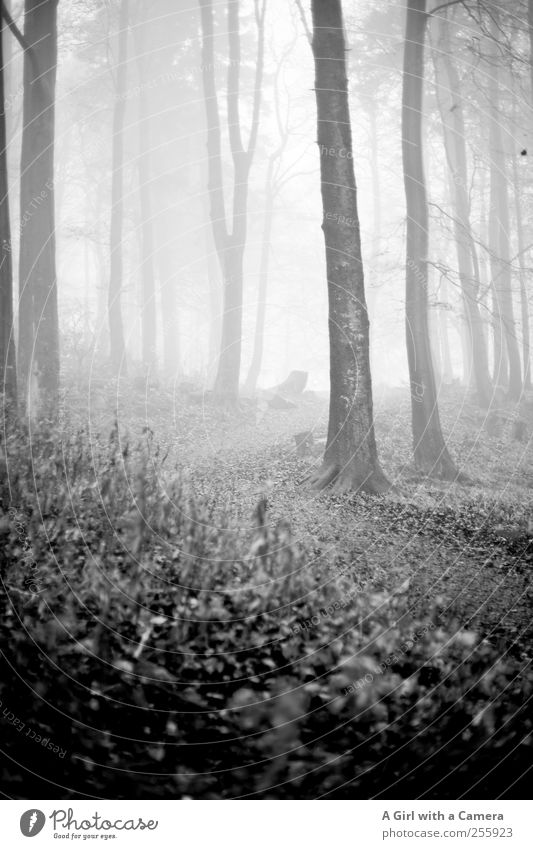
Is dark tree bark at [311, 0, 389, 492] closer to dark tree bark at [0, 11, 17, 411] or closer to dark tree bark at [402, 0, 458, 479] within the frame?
dark tree bark at [402, 0, 458, 479]

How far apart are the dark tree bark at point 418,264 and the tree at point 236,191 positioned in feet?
21.8

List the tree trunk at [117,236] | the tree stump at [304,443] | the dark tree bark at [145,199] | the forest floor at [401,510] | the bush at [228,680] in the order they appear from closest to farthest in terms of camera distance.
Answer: the bush at [228,680] → the forest floor at [401,510] → the tree stump at [304,443] → the tree trunk at [117,236] → the dark tree bark at [145,199]

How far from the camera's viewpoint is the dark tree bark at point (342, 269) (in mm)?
7035

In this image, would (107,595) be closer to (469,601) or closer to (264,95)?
(469,601)

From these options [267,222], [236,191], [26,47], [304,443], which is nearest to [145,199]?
[236,191]

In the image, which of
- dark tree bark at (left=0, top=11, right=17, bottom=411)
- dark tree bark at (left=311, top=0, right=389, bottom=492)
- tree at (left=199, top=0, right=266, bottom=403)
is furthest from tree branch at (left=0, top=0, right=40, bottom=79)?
tree at (left=199, top=0, right=266, bottom=403)

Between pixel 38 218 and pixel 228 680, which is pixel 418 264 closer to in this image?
pixel 38 218

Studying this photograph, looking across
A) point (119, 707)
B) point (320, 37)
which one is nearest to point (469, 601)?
point (119, 707)

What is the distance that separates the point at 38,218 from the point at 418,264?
7.93 m

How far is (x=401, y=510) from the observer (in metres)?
6.66

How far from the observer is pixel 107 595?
343cm

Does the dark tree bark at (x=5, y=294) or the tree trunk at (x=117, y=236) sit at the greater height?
the tree trunk at (x=117, y=236)

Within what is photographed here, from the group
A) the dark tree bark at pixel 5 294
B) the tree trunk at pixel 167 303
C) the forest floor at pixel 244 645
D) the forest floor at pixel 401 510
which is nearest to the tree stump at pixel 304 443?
the forest floor at pixel 401 510

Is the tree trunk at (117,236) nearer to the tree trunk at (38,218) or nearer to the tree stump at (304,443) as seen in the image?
the tree trunk at (38,218)
